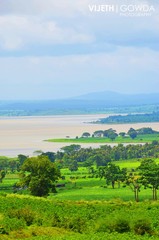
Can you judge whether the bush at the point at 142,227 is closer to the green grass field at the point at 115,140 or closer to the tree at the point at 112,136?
the green grass field at the point at 115,140

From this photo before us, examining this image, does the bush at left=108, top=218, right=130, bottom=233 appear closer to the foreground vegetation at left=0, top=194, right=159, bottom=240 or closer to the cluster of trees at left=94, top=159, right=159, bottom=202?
the foreground vegetation at left=0, top=194, right=159, bottom=240

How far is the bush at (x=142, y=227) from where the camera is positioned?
27.1 metres

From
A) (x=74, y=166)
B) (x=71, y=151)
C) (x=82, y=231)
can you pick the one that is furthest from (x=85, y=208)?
(x=71, y=151)

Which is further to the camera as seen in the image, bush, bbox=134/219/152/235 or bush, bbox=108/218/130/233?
bush, bbox=134/219/152/235

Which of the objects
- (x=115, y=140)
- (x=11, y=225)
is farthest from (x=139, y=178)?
(x=115, y=140)

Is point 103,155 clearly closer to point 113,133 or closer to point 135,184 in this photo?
point 135,184

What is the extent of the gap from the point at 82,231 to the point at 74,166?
209ft

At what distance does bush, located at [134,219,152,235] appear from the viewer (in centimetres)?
2714

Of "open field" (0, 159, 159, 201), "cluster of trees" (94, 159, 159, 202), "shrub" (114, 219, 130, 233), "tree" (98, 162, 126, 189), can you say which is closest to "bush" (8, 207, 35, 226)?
"shrub" (114, 219, 130, 233)

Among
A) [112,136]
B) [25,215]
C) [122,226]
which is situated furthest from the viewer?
[112,136]

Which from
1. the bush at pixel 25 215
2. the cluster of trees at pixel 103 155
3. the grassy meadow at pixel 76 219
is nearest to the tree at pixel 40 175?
the grassy meadow at pixel 76 219

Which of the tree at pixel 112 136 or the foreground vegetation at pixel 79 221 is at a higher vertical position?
the tree at pixel 112 136

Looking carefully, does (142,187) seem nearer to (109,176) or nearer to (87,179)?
(109,176)

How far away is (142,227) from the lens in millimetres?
27234
